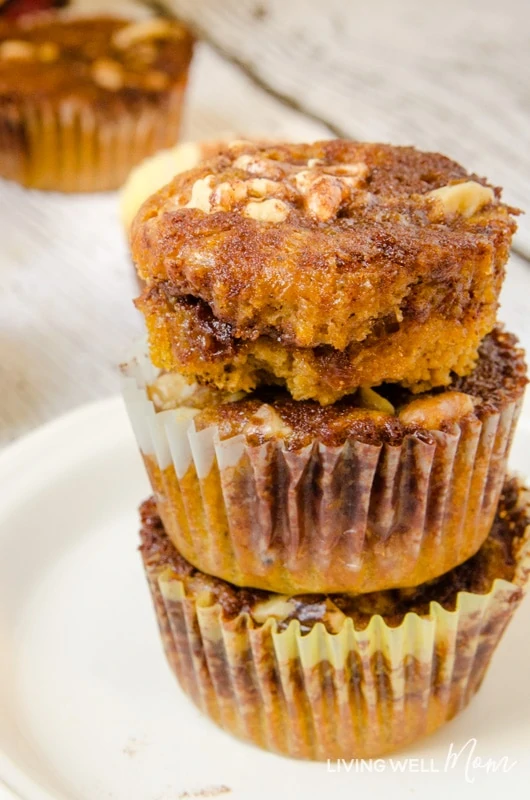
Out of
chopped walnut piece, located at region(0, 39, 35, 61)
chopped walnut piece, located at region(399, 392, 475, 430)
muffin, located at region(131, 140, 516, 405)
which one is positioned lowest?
chopped walnut piece, located at region(0, 39, 35, 61)

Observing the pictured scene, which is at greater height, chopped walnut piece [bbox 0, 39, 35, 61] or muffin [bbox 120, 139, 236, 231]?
chopped walnut piece [bbox 0, 39, 35, 61]

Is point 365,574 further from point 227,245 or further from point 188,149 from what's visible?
point 188,149

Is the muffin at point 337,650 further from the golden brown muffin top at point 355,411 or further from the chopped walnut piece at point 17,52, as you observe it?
the chopped walnut piece at point 17,52

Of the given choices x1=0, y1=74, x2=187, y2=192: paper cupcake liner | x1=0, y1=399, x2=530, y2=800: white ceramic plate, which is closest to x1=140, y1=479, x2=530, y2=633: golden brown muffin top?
x1=0, y1=399, x2=530, y2=800: white ceramic plate

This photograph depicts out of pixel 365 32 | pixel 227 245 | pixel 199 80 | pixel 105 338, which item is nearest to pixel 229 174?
pixel 227 245

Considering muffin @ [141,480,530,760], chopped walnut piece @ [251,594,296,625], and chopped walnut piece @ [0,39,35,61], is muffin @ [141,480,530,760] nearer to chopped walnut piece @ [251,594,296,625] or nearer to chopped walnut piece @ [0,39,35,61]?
chopped walnut piece @ [251,594,296,625]

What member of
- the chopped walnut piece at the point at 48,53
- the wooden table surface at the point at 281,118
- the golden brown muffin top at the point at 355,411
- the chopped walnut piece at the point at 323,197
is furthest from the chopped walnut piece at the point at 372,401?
the chopped walnut piece at the point at 48,53

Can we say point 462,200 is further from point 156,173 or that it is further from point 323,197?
point 156,173
